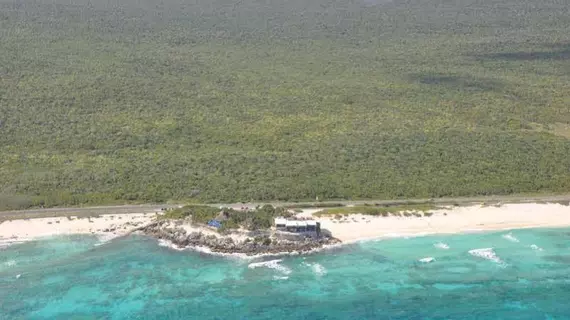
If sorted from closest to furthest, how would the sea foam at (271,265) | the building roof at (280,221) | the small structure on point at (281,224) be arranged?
the sea foam at (271,265)
the small structure on point at (281,224)
the building roof at (280,221)

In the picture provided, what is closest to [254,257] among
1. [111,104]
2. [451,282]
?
[451,282]

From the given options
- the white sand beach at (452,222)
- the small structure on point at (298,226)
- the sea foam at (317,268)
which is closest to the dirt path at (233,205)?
the white sand beach at (452,222)

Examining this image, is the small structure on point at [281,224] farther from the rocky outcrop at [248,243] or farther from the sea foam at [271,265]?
the sea foam at [271,265]

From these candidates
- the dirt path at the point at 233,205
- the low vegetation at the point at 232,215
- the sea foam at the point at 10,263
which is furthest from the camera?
the dirt path at the point at 233,205

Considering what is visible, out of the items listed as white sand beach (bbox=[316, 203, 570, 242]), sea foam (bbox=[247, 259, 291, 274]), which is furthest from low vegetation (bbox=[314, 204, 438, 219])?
sea foam (bbox=[247, 259, 291, 274])

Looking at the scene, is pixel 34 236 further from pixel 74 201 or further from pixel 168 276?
pixel 168 276

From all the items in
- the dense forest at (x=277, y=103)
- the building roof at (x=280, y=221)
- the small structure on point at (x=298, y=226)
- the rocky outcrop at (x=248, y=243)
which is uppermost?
the dense forest at (x=277, y=103)

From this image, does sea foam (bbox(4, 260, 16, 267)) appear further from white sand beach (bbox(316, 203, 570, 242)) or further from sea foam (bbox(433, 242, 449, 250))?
sea foam (bbox(433, 242, 449, 250))
